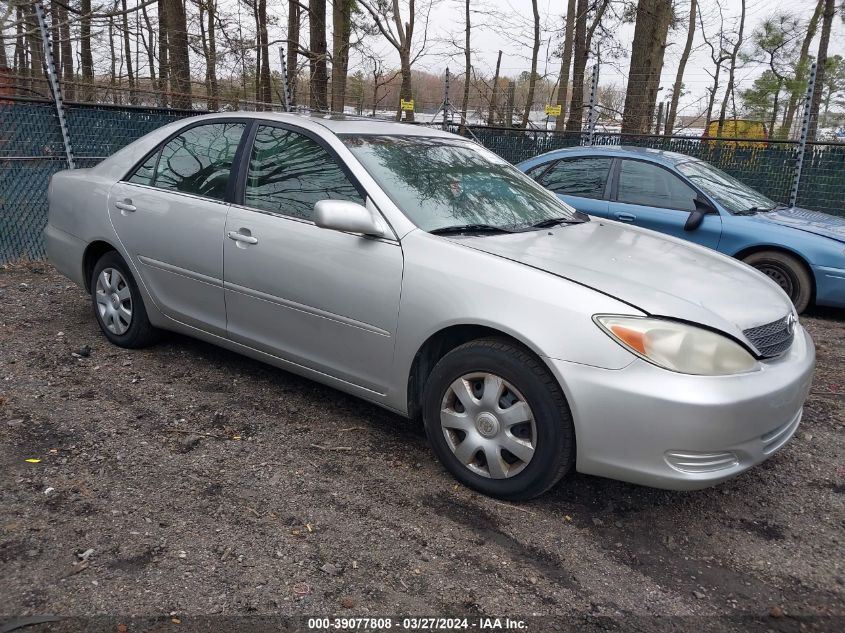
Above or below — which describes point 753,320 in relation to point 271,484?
above

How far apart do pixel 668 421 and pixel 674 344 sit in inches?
11.5

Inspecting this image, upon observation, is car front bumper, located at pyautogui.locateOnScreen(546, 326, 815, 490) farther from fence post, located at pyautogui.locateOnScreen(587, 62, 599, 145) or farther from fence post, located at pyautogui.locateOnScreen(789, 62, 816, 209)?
fence post, located at pyautogui.locateOnScreen(587, 62, 599, 145)

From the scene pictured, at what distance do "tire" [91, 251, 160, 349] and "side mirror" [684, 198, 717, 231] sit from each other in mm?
4698

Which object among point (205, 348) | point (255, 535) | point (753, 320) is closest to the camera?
point (255, 535)

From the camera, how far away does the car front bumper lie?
2.52 meters

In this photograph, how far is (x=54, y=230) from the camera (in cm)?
498

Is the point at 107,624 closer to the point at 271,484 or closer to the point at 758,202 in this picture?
the point at 271,484

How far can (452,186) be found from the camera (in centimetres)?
364

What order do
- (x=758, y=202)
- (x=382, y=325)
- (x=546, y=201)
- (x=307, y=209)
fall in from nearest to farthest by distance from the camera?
(x=382, y=325) → (x=307, y=209) → (x=546, y=201) → (x=758, y=202)

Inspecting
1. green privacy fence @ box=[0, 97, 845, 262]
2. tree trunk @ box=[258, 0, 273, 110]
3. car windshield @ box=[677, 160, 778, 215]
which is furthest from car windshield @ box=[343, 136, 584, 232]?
tree trunk @ box=[258, 0, 273, 110]

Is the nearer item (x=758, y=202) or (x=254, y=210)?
(x=254, y=210)

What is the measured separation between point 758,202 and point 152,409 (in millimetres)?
5934

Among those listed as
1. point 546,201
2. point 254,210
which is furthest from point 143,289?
point 546,201

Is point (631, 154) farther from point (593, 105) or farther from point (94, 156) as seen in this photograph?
point (94, 156)
